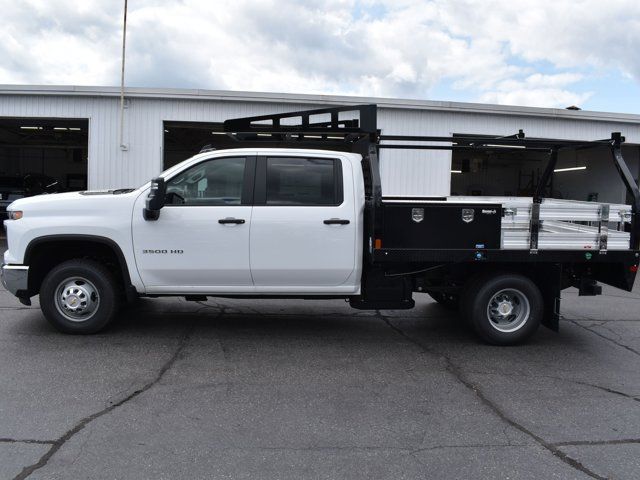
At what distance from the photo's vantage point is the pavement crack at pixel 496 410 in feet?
11.3

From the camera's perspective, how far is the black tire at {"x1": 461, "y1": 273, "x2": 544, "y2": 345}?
6.02 meters

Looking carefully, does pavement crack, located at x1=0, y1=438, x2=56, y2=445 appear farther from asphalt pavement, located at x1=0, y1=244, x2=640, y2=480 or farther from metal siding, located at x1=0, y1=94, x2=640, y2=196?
metal siding, located at x1=0, y1=94, x2=640, y2=196

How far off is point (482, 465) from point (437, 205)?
291 centimetres

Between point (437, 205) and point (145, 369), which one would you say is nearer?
point (145, 369)

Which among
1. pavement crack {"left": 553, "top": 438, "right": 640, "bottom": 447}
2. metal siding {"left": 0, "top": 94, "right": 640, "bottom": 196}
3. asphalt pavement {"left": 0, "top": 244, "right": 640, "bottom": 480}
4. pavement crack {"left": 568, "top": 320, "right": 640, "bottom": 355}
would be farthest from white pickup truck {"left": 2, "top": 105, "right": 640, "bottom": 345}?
metal siding {"left": 0, "top": 94, "right": 640, "bottom": 196}

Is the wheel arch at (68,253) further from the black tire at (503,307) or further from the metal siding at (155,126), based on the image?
the metal siding at (155,126)

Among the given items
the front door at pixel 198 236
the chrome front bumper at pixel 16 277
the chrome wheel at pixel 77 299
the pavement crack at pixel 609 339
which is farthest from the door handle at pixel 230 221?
the pavement crack at pixel 609 339

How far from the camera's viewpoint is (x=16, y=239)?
5863mm

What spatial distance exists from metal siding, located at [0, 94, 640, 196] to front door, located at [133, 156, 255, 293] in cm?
1013

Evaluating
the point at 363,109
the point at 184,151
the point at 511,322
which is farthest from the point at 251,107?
the point at 184,151

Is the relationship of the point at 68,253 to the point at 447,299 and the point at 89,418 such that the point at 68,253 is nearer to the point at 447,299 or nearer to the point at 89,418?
the point at 89,418

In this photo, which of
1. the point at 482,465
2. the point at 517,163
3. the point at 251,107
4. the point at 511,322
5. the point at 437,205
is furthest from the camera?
the point at 517,163

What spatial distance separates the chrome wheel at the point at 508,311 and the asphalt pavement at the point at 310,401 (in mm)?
325

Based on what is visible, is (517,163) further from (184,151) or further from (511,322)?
(511,322)
